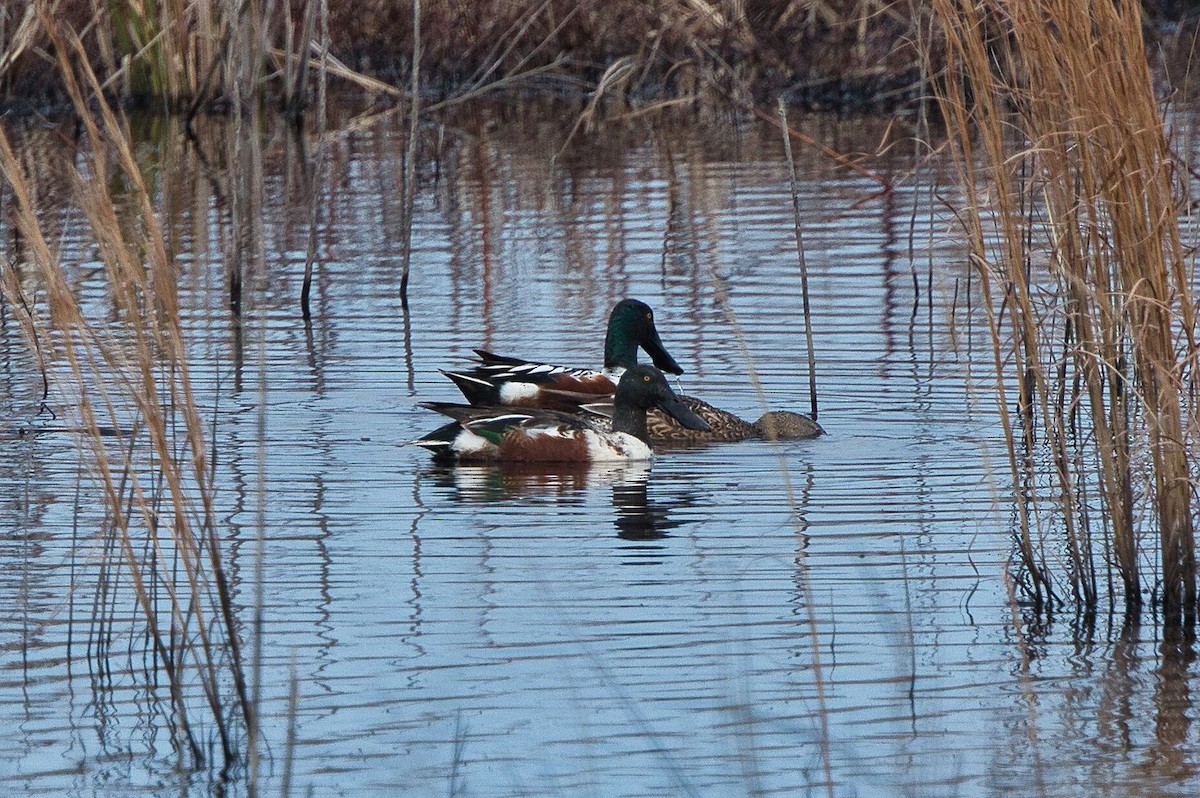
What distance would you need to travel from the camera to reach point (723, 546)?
6641 mm

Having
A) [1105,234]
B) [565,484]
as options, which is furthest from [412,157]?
[1105,234]

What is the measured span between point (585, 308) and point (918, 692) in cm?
700

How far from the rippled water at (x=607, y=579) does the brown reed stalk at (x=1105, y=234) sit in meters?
0.29

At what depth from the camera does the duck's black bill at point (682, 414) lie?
889 centimetres

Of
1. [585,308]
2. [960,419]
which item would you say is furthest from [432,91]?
[960,419]

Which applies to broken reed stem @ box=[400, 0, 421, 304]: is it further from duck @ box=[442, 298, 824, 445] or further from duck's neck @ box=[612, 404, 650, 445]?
duck's neck @ box=[612, 404, 650, 445]

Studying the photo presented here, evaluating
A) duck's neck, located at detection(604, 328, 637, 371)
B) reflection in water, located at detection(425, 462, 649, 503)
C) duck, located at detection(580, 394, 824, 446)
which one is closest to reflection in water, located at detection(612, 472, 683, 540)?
reflection in water, located at detection(425, 462, 649, 503)

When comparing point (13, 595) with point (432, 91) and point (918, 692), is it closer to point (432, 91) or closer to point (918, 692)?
point (918, 692)

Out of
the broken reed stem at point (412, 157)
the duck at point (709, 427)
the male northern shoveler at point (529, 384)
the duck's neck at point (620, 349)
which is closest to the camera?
the duck at point (709, 427)

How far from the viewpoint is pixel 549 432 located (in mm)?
8641

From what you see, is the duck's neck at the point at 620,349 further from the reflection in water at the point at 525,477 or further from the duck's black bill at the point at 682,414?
the reflection in water at the point at 525,477

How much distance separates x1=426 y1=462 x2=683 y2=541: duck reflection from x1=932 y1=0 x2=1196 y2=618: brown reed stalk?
2.02m

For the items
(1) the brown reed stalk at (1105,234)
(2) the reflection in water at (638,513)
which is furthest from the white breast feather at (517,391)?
(1) the brown reed stalk at (1105,234)

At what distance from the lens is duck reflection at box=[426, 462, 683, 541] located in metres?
7.29
